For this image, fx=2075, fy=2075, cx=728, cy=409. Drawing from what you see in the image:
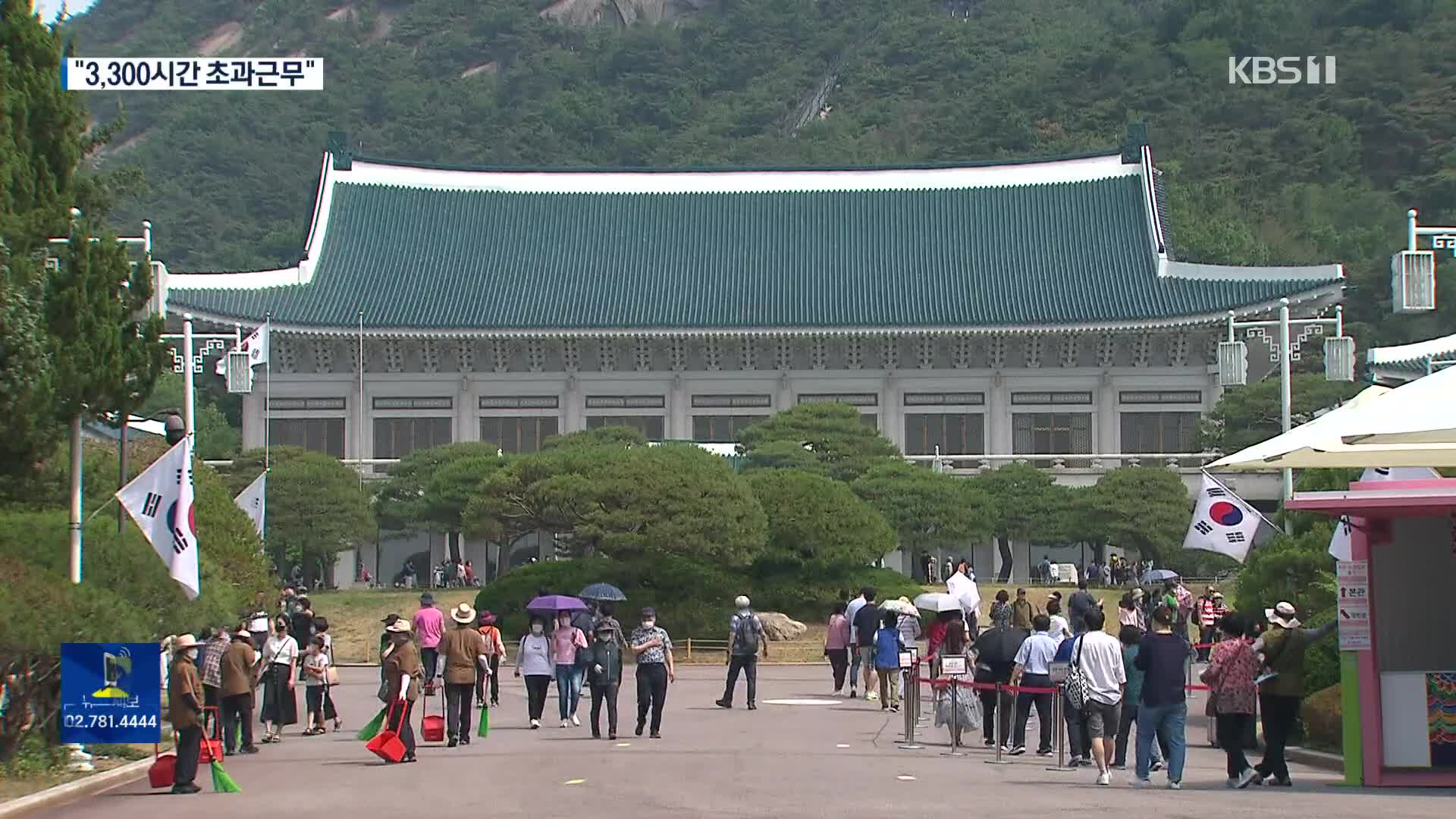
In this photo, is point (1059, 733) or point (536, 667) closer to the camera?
point (1059, 733)

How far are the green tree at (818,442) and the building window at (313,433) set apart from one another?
1302cm

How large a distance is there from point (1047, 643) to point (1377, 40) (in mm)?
81104

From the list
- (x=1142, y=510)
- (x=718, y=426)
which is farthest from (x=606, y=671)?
(x=718, y=426)

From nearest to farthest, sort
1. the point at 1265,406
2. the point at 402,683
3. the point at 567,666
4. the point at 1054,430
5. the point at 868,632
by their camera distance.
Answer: the point at 402,683, the point at 567,666, the point at 868,632, the point at 1265,406, the point at 1054,430

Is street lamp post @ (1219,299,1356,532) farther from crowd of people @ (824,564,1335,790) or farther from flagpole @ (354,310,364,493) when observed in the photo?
flagpole @ (354,310,364,493)

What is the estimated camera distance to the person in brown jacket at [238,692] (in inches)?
799

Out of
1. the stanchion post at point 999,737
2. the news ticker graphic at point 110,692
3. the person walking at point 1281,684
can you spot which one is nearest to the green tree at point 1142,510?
Answer: the stanchion post at point 999,737

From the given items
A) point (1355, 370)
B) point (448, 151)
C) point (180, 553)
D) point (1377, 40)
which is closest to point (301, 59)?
point (180, 553)

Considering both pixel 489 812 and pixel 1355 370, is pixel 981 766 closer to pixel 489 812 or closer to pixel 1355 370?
pixel 489 812

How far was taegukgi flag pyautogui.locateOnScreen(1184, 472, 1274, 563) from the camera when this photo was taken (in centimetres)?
2830

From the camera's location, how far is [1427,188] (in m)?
85.4

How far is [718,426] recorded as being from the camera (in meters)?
58.0

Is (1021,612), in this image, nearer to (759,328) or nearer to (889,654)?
(889,654)

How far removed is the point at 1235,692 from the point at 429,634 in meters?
10.7
